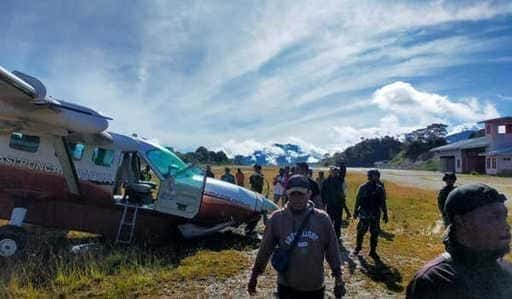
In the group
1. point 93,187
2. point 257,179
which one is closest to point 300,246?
point 93,187

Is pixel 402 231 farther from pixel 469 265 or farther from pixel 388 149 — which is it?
pixel 388 149

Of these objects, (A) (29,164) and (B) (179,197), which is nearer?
(A) (29,164)

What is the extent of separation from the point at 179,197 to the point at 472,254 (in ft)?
23.2

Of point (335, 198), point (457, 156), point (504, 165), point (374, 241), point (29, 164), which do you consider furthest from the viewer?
point (457, 156)

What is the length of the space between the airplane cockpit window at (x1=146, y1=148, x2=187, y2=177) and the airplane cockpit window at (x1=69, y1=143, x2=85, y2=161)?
1267 mm

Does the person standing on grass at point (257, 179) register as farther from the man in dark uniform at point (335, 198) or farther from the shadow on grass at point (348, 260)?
the shadow on grass at point (348, 260)

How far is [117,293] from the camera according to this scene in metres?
5.64

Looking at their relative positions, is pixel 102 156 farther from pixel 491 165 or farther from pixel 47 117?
pixel 491 165

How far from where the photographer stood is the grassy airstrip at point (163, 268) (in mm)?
5848

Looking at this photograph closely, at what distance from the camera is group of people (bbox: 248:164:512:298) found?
1.62m

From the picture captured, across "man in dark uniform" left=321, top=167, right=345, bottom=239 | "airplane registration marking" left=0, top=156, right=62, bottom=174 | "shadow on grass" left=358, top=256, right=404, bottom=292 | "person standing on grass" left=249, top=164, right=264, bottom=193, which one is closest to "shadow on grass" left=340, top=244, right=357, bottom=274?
"shadow on grass" left=358, top=256, right=404, bottom=292

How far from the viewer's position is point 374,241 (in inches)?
313

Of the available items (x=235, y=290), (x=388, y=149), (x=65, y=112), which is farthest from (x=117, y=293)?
(x=388, y=149)

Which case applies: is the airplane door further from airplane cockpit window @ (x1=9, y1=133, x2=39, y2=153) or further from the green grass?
airplane cockpit window @ (x1=9, y1=133, x2=39, y2=153)
